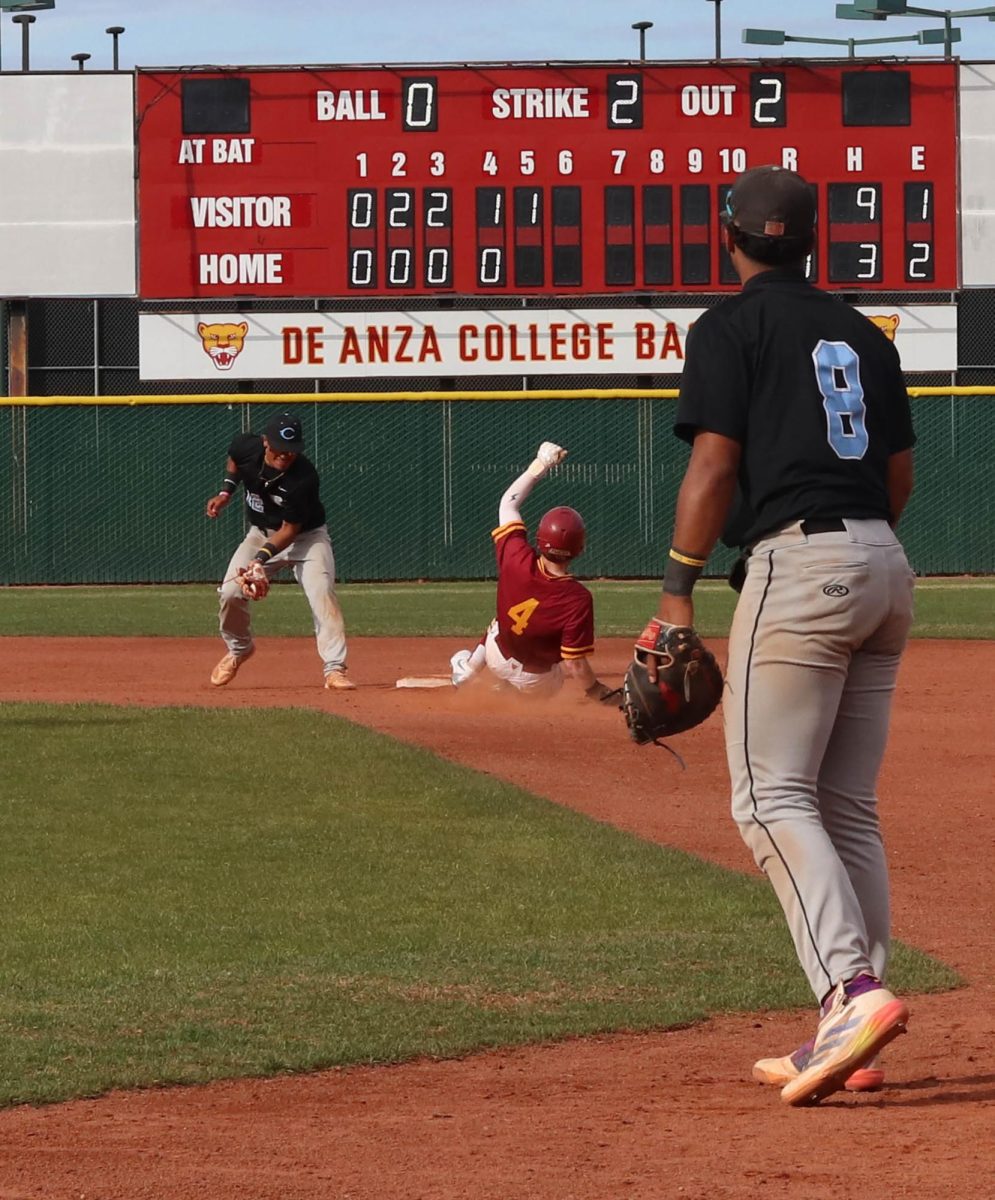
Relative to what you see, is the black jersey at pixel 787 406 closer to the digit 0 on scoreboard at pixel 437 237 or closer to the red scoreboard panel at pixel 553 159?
the red scoreboard panel at pixel 553 159

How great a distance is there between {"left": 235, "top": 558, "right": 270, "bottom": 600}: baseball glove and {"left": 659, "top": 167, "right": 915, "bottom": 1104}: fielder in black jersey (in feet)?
24.1

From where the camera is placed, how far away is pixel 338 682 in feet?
38.2

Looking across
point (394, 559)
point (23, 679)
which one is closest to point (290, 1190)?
point (23, 679)

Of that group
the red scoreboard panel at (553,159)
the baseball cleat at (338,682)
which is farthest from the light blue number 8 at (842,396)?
the red scoreboard panel at (553,159)

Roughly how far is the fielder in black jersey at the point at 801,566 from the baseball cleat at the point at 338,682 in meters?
7.95

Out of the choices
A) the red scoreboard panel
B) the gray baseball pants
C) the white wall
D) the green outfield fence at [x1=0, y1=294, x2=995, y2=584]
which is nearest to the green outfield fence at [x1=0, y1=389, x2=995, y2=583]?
the green outfield fence at [x1=0, y1=294, x2=995, y2=584]

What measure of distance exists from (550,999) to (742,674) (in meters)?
1.31

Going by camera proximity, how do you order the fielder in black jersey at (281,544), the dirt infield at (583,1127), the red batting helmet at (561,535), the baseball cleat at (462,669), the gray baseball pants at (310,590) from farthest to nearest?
the gray baseball pants at (310,590) < the fielder in black jersey at (281,544) < the baseball cleat at (462,669) < the red batting helmet at (561,535) < the dirt infield at (583,1127)

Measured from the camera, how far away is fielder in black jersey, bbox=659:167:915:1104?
362 centimetres

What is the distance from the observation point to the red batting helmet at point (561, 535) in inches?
376

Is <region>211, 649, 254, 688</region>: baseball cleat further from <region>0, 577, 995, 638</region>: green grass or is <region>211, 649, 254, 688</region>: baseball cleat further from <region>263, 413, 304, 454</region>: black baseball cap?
<region>0, 577, 995, 638</region>: green grass

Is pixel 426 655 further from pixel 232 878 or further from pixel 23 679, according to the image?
pixel 232 878

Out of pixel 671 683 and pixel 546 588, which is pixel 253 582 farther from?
pixel 671 683

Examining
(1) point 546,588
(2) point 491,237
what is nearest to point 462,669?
(1) point 546,588
